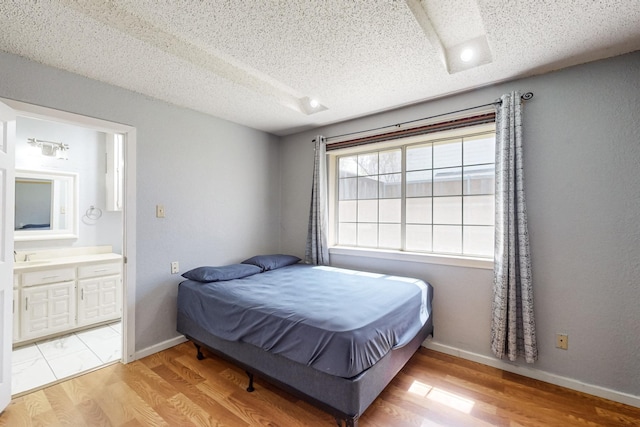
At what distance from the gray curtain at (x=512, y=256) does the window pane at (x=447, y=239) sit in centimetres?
43

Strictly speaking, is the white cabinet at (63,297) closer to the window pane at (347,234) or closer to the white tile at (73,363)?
the white tile at (73,363)

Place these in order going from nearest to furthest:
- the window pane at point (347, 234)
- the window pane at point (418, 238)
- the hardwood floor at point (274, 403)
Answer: the hardwood floor at point (274, 403), the window pane at point (418, 238), the window pane at point (347, 234)

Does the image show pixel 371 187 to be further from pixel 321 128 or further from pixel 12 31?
pixel 12 31

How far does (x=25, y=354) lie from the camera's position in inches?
98.9

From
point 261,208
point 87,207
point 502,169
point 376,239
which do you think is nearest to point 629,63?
point 502,169

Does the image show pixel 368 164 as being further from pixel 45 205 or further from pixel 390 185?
pixel 45 205

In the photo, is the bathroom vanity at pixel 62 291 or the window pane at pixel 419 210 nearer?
the bathroom vanity at pixel 62 291

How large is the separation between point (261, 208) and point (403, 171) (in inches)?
72.4

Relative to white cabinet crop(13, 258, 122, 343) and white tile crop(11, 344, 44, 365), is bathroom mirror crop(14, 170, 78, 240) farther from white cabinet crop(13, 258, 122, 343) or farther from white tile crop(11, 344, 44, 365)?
white tile crop(11, 344, 44, 365)

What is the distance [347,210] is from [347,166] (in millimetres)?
552

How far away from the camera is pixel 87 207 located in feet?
11.3

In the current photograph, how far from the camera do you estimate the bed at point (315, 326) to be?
1534 mm

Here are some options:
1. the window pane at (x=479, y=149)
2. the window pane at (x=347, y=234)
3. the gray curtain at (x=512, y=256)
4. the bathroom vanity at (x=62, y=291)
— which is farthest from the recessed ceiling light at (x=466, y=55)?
the bathroom vanity at (x=62, y=291)

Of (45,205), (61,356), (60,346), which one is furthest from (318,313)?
(45,205)
